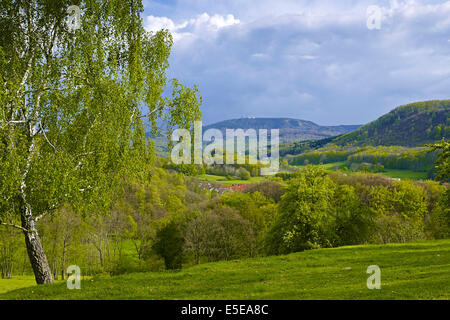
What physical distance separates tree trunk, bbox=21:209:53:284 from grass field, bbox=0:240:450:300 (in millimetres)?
1155

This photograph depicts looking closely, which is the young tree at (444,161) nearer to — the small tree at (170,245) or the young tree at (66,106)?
the young tree at (66,106)

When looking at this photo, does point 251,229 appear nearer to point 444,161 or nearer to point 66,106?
point 444,161

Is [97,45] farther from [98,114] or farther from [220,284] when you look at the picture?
[220,284]

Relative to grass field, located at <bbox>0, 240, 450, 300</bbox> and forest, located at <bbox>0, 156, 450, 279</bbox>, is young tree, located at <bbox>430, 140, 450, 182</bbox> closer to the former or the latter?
grass field, located at <bbox>0, 240, 450, 300</bbox>

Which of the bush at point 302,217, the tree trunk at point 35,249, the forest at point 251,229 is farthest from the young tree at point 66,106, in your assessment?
the forest at point 251,229

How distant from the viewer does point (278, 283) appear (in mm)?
17344

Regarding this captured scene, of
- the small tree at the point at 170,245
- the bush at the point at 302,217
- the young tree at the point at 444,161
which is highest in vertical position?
the young tree at the point at 444,161

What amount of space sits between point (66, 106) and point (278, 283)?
14012 mm

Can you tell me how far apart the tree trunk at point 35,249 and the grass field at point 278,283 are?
1.15m

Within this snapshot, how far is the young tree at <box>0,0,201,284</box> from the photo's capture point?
51.4 ft

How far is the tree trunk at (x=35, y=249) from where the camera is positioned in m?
16.9
